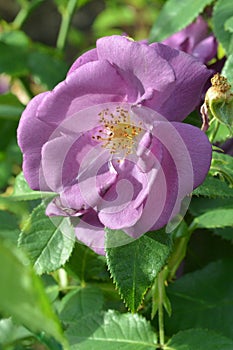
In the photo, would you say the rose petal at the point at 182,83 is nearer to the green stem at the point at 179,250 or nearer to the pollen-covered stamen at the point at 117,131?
the pollen-covered stamen at the point at 117,131

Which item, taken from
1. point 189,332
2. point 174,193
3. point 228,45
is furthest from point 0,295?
point 228,45

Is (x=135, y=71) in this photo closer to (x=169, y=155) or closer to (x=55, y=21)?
(x=169, y=155)

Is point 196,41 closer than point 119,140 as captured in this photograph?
No

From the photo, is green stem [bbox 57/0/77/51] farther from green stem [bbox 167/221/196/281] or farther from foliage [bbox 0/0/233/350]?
green stem [bbox 167/221/196/281]

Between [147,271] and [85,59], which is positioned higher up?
[85,59]

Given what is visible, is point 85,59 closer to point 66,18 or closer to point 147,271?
point 147,271

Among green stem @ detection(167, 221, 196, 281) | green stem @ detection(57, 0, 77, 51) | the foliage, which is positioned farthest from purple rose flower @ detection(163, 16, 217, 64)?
green stem @ detection(57, 0, 77, 51)

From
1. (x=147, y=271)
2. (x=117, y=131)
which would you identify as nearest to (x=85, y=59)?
(x=117, y=131)
